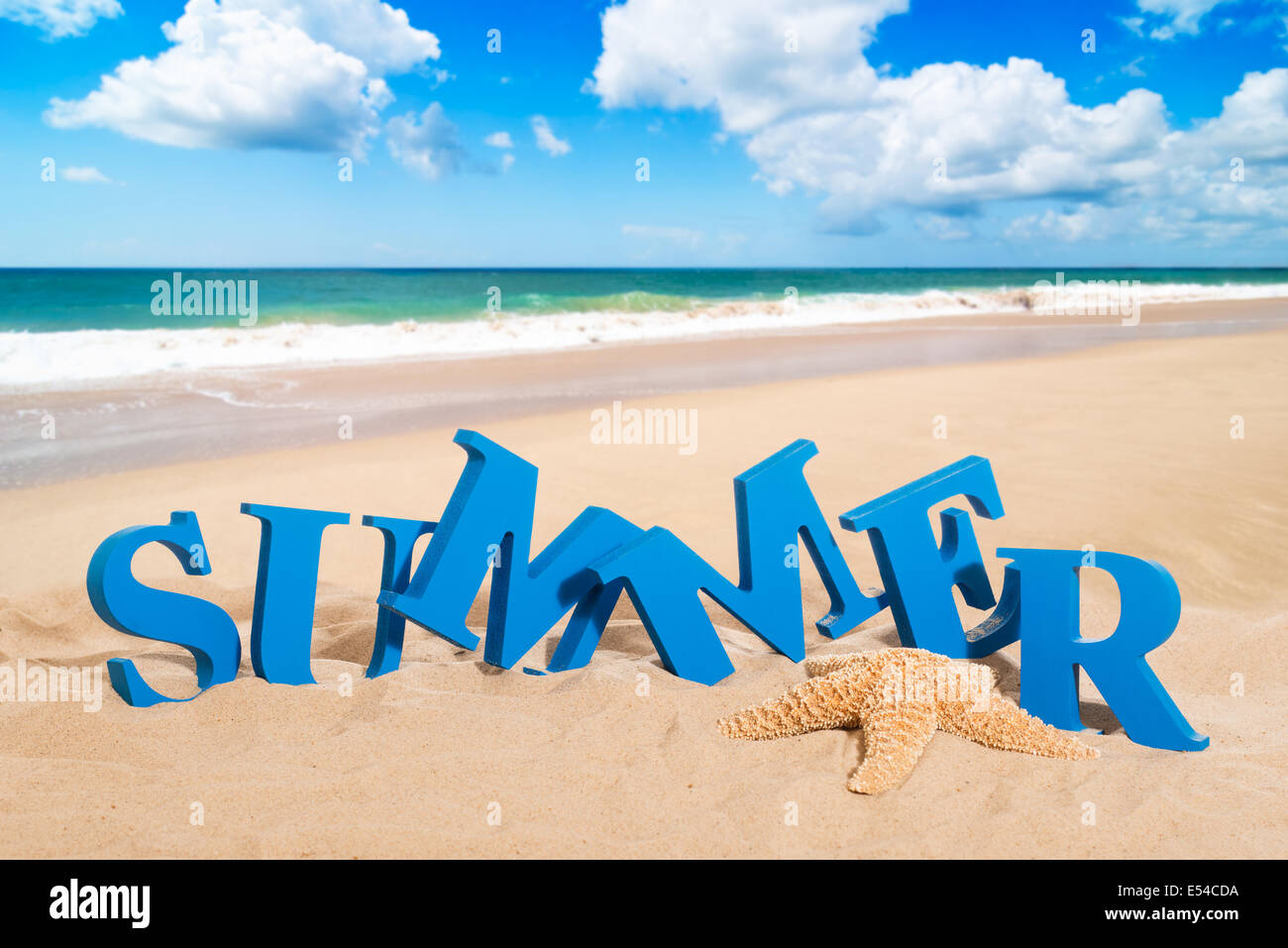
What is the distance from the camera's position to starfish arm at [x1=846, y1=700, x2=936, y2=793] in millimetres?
3148

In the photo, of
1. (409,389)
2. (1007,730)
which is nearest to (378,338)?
(409,389)

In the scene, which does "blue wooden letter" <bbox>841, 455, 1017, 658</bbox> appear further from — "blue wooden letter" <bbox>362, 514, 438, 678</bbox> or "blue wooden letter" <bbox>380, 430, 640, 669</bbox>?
"blue wooden letter" <bbox>362, 514, 438, 678</bbox>

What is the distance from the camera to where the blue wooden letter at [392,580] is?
4223 millimetres

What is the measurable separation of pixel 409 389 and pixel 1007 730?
13.1 m

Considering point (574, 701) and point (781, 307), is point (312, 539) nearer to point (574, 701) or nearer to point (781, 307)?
point (574, 701)

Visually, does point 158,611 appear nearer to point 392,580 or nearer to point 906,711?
point 392,580

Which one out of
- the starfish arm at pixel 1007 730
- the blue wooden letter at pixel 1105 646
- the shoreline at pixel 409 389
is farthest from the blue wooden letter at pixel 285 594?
the shoreline at pixel 409 389

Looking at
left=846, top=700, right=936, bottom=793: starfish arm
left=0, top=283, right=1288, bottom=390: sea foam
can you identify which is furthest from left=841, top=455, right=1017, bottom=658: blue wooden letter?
left=0, top=283, right=1288, bottom=390: sea foam

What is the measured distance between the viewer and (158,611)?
12.6 ft

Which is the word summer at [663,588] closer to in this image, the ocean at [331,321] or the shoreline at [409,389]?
the shoreline at [409,389]

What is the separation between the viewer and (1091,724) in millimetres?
3990

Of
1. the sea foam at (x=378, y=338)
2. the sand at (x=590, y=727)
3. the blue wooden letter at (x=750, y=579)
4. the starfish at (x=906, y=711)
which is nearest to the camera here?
the sand at (x=590, y=727)

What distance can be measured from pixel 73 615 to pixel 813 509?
5.03m
